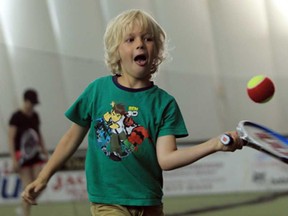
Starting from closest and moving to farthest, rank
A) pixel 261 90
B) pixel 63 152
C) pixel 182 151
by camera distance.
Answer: pixel 182 151, pixel 63 152, pixel 261 90

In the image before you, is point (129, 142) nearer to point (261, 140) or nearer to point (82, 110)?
point (82, 110)

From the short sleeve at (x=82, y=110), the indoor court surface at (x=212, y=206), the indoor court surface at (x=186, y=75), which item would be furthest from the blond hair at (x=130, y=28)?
the indoor court surface at (x=212, y=206)

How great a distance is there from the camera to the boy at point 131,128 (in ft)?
5.90

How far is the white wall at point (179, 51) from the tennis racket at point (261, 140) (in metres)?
2.14

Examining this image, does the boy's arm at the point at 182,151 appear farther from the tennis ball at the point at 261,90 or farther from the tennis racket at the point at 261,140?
the tennis ball at the point at 261,90

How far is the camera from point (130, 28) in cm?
184

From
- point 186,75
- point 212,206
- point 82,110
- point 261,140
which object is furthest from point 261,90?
point 212,206

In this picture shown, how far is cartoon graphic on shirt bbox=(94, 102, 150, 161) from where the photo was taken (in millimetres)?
1796

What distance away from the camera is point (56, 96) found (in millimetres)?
4129

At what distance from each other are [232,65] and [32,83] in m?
1.15

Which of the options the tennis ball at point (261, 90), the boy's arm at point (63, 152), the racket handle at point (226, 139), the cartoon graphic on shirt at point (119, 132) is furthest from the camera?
the tennis ball at point (261, 90)

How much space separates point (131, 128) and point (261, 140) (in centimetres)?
32

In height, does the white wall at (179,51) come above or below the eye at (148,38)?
below

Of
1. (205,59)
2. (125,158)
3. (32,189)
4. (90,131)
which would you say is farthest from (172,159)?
(205,59)
